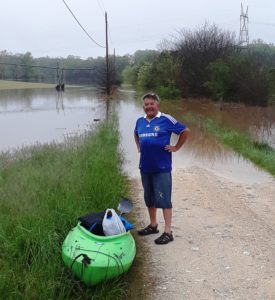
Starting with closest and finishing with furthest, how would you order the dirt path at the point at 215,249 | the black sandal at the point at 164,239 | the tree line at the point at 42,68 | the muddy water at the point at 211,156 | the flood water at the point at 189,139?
1. the dirt path at the point at 215,249
2. the black sandal at the point at 164,239
3. the muddy water at the point at 211,156
4. the flood water at the point at 189,139
5. the tree line at the point at 42,68

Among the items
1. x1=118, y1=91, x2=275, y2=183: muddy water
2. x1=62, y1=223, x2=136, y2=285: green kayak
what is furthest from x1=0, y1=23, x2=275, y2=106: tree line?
x1=62, y1=223, x2=136, y2=285: green kayak

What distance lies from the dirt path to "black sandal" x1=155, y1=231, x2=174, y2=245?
0.06 metres

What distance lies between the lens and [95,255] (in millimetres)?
4137

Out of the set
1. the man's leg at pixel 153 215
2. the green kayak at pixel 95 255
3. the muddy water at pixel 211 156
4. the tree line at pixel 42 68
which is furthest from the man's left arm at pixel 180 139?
the tree line at pixel 42 68

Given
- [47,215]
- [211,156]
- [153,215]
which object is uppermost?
[47,215]

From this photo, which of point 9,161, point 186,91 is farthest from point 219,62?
point 9,161

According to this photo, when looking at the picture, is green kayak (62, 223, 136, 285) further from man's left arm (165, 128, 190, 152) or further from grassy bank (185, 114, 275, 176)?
grassy bank (185, 114, 275, 176)

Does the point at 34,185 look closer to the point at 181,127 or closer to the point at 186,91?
the point at 181,127

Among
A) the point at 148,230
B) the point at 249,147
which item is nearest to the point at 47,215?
the point at 148,230

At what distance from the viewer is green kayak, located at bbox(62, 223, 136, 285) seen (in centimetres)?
410

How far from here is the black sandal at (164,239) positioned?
5590 millimetres

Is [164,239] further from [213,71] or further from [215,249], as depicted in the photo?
[213,71]

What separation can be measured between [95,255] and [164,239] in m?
1.65

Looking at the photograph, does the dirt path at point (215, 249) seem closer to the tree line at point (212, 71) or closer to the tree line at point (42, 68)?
the tree line at point (212, 71)
